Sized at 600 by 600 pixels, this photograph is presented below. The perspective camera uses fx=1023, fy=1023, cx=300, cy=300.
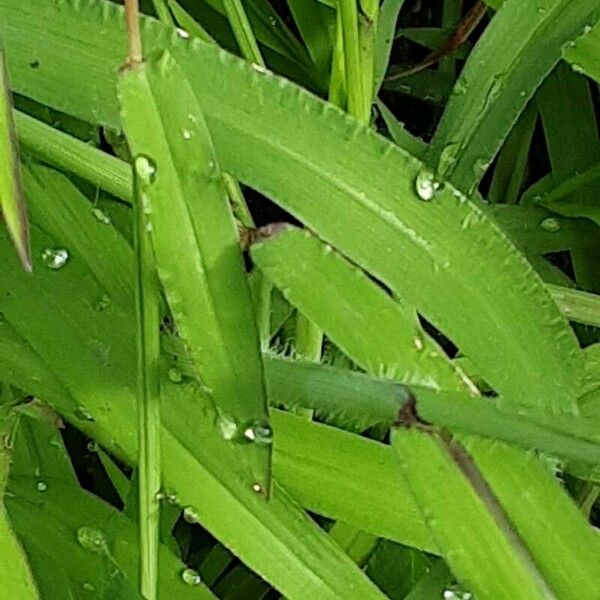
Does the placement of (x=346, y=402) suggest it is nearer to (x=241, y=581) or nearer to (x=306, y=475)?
(x=306, y=475)

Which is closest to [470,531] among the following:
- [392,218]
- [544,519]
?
[544,519]

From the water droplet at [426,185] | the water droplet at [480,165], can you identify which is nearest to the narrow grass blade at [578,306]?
the water droplet at [480,165]

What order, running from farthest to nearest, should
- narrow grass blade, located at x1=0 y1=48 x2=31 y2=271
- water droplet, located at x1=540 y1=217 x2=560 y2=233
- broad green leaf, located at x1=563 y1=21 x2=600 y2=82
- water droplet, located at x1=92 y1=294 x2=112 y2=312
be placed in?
water droplet, located at x1=540 y1=217 x2=560 y2=233
broad green leaf, located at x1=563 y1=21 x2=600 y2=82
water droplet, located at x1=92 y1=294 x2=112 y2=312
narrow grass blade, located at x1=0 y1=48 x2=31 y2=271

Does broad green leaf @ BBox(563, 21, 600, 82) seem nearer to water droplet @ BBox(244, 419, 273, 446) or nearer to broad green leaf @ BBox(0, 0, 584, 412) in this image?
broad green leaf @ BBox(0, 0, 584, 412)

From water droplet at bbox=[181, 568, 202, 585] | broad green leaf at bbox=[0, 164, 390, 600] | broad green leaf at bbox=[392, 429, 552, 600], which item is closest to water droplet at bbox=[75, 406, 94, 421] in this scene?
broad green leaf at bbox=[0, 164, 390, 600]

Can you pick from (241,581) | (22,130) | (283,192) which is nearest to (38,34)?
(22,130)

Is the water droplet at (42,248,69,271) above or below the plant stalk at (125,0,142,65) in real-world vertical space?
below
